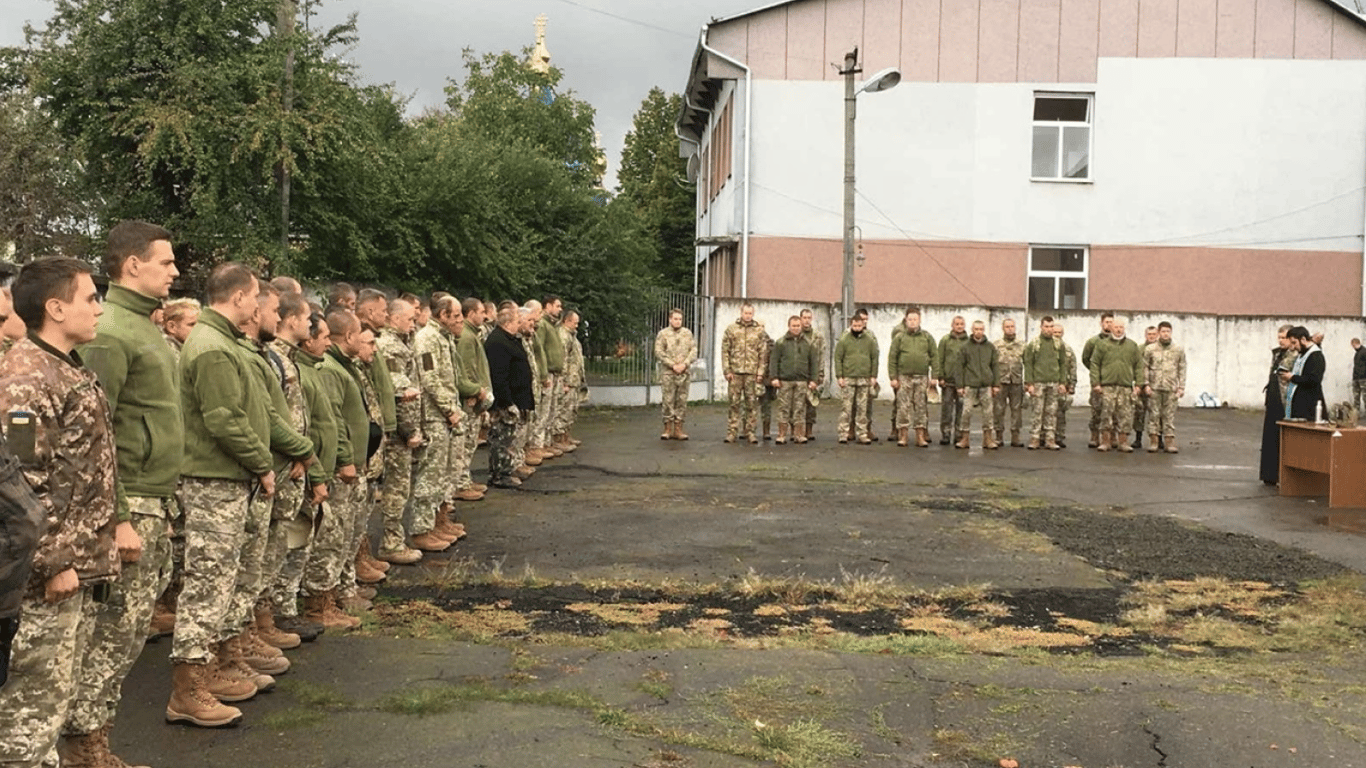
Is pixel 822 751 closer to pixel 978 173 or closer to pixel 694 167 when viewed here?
pixel 978 173

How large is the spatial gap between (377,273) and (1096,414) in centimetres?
1186

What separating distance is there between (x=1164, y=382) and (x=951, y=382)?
3.09 m

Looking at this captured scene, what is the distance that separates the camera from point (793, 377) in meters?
20.4

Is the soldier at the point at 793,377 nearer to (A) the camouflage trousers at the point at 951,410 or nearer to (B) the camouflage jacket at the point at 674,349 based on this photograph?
(B) the camouflage jacket at the point at 674,349

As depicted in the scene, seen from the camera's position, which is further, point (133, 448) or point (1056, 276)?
point (1056, 276)

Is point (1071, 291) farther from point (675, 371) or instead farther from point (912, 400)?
point (675, 371)

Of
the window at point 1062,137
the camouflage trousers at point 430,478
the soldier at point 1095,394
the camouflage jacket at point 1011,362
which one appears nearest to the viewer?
the camouflage trousers at point 430,478

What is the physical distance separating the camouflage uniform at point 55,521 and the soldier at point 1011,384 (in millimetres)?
17115

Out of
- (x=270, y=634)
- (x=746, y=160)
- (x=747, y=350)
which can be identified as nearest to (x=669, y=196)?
(x=746, y=160)

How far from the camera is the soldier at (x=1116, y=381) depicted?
20.4 m

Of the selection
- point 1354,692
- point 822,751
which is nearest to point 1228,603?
point 1354,692

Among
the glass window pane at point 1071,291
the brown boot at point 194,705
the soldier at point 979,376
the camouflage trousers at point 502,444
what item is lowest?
the brown boot at point 194,705

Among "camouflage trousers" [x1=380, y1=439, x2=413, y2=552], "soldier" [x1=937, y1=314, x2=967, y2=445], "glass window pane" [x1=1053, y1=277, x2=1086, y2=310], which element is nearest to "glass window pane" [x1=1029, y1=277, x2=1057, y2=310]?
"glass window pane" [x1=1053, y1=277, x2=1086, y2=310]

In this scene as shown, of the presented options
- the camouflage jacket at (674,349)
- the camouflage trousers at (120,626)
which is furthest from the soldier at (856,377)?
the camouflage trousers at (120,626)
